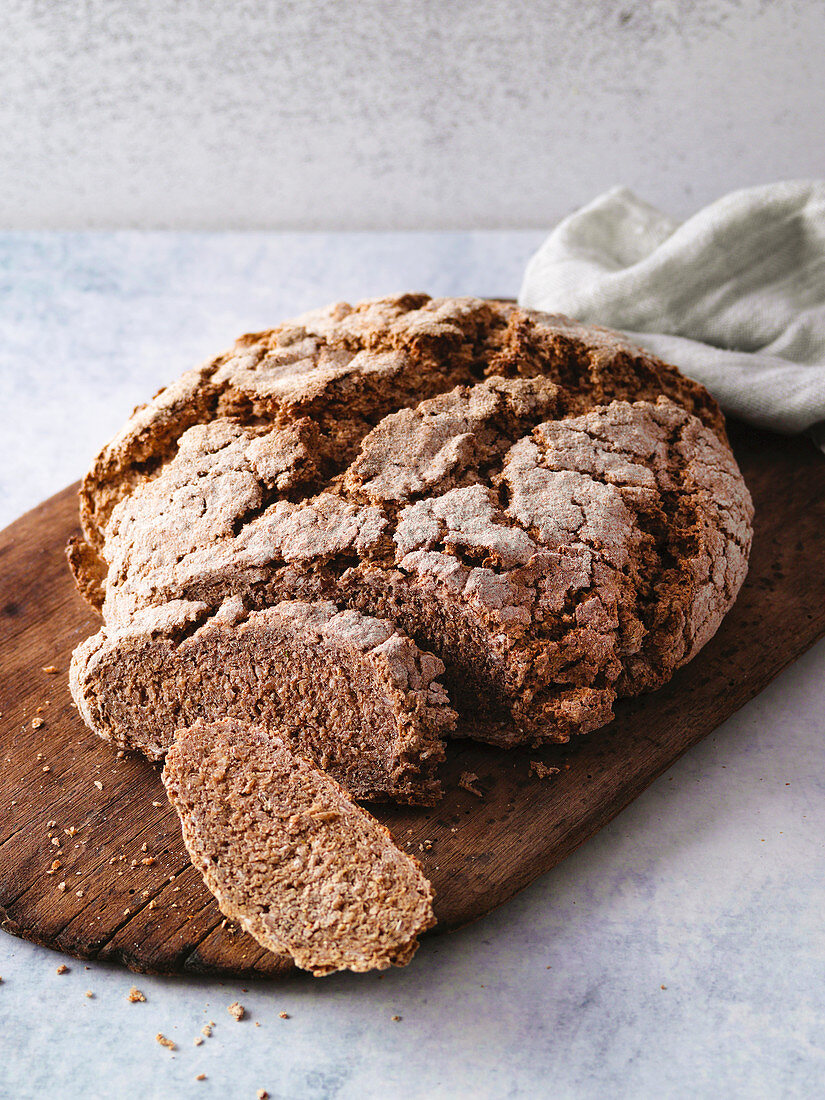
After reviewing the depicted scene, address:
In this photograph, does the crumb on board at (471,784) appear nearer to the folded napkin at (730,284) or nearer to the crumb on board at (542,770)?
the crumb on board at (542,770)

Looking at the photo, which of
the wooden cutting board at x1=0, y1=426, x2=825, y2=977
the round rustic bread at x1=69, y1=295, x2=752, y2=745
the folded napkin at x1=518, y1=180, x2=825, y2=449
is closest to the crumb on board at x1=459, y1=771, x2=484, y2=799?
the wooden cutting board at x1=0, y1=426, x2=825, y2=977

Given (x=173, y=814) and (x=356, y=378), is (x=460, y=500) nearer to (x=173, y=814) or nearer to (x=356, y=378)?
(x=356, y=378)

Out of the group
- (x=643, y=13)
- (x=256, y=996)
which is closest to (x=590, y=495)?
(x=256, y=996)

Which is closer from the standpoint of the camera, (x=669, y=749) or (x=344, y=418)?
(x=669, y=749)

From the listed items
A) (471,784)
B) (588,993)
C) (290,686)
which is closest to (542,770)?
(471,784)

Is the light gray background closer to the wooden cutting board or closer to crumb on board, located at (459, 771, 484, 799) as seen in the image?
the wooden cutting board

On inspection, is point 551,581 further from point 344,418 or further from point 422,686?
point 344,418

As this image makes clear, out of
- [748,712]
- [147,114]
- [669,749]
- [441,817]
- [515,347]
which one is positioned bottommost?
[748,712]
